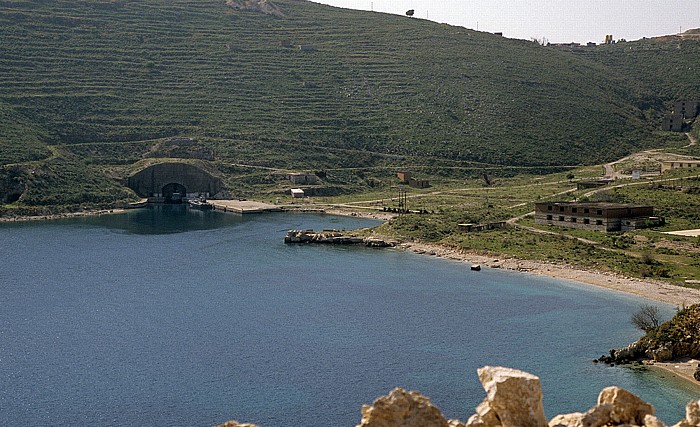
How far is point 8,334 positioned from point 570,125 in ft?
386

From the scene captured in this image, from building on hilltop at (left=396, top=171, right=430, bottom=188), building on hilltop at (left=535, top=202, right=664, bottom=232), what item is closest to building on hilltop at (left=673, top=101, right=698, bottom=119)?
building on hilltop at (left=396, top=171, right=430, bottom=188)

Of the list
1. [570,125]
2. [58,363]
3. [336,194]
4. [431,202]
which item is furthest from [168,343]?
[570,125]

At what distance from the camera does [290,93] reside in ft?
507

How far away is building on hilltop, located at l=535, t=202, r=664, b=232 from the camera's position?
262ft

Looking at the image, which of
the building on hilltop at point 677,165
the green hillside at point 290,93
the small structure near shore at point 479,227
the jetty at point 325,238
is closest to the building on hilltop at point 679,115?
the green hillside at point 290,93

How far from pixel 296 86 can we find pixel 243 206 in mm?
52120

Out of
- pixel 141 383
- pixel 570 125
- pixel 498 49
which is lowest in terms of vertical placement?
pixel 141 383

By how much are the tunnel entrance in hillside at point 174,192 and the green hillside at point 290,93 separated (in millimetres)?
6612

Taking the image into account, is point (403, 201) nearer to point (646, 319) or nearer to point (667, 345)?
point (646, 319)

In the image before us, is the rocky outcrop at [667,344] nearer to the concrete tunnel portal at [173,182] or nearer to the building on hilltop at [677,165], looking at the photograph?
the building on hilltop at [677,165]

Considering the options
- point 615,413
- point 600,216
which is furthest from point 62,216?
point 615,413

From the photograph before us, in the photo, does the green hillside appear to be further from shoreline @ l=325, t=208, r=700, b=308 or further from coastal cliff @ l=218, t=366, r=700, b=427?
coastal cliff @ l=218, t=366, r=700, b=427

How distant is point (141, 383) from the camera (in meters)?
42.5

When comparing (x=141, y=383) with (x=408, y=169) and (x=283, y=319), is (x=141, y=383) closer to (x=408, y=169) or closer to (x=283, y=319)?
(x=283, y=319)
